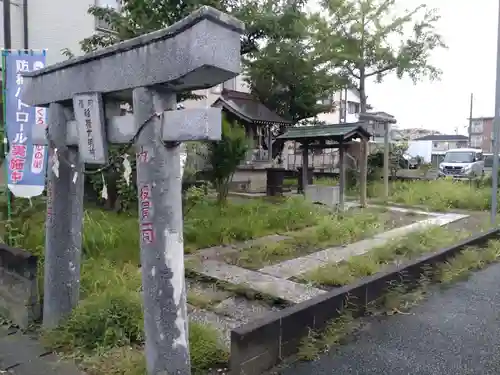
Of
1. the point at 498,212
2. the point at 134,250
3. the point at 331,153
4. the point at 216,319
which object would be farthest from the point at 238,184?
the point at 216,319

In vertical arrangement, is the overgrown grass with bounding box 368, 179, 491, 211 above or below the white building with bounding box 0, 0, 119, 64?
below

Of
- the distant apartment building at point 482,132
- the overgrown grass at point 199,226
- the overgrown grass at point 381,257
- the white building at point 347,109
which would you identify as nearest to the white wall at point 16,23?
the overgrown grass at point 199,226

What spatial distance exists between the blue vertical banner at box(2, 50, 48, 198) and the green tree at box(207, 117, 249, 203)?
3800 millimetres

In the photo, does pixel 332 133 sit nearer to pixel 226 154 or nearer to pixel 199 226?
pixel 226 154

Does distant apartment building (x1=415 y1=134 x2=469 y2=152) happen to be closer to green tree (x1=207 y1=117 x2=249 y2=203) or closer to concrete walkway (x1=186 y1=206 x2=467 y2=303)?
green tree (x1=207 y1=117 x2=249 y2=203)

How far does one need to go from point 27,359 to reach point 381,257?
4.90 m

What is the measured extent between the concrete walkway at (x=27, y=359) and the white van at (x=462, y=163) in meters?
23.8

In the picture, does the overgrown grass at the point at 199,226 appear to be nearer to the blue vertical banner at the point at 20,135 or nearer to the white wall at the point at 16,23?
the blue vertical banner at the point at 20,135

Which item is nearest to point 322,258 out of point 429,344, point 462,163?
point 429,344

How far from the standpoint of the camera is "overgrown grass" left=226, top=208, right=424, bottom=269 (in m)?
6.55

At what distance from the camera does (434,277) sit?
5816mm

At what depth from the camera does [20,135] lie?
226 inches

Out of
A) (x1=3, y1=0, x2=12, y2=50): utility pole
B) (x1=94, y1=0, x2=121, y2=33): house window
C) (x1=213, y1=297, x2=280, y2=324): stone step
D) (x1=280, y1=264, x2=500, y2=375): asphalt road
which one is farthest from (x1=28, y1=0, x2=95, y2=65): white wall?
(x1=280, y1=264, x2=500, y2=375): asphalt road

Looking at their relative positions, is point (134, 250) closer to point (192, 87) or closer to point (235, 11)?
point (192, 87)
